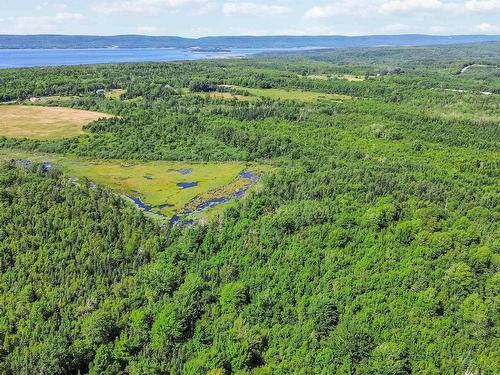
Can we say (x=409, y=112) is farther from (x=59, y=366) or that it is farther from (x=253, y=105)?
(x=59, y=366)

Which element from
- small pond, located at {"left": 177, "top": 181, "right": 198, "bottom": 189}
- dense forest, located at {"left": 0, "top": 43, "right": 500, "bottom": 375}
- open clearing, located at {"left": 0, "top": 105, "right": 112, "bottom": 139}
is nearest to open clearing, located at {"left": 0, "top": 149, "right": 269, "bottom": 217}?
small pond, located at {"left": 177, "top": 181, "right": 198, "bottom": 189}

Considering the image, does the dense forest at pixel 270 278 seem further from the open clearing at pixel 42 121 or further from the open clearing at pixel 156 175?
the open clearing at pixel 42 121

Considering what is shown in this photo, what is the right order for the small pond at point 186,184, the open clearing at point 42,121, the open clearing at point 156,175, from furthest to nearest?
the open clearing at point 42,121 < the small pond at point 186,184 < the open clearing at point 156,175

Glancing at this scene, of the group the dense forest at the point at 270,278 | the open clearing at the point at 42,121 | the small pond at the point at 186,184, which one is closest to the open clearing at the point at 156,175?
the small pond at the point at 186,184

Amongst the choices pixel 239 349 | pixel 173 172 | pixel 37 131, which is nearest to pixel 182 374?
pixel 239 349

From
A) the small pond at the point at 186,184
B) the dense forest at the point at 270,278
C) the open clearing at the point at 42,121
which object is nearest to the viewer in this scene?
the dense forest at the point at 270,278

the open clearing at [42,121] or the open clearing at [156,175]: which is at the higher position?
the open clearing at [42,121]

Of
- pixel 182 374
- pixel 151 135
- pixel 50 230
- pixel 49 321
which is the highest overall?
pixel 151 135
